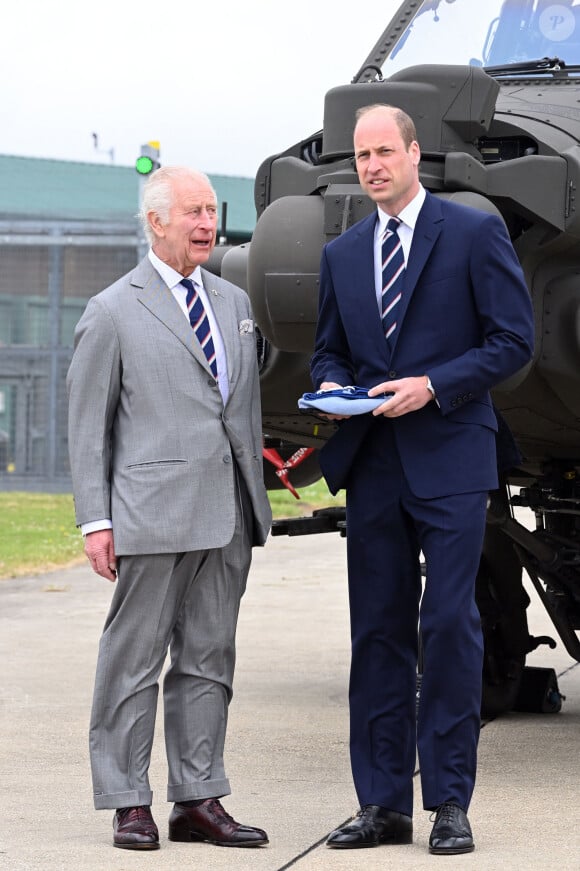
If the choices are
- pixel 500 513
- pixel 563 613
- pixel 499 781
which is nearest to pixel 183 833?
pixel 499 781

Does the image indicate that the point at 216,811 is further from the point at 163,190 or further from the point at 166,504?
the point at 163,190

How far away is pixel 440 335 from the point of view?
473 centimetres

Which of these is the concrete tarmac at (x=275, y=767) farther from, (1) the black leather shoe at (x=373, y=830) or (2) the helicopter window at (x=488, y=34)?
(2) the helicopter window at (x=488, y=34)

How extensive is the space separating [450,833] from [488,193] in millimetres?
1916

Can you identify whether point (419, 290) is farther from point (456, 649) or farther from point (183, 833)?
point (183, 833)

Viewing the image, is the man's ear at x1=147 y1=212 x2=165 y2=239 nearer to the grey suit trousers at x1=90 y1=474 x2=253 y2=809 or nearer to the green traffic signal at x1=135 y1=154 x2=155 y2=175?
the grey suit trousers at x1=90 y1=474 x2=253 y2=809

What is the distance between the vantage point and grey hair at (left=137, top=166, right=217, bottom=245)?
15.9 feet

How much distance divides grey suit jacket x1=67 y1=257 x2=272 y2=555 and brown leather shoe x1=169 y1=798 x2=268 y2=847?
780 millimetres

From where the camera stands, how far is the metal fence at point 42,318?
1051 inches

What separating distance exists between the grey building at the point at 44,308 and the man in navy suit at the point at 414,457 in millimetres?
21665

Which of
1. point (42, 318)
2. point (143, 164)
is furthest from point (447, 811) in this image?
point (42, 318)

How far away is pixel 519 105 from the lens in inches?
229

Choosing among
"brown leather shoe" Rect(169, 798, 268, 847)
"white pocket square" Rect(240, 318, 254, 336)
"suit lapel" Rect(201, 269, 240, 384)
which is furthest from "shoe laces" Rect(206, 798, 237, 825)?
"white pocket square" Rect(240, 318, 254, 336)

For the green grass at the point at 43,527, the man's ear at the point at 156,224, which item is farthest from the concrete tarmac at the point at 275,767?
the green grass at the point at 43,527
